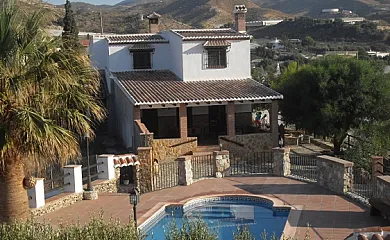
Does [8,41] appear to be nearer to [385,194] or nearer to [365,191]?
[385,194]

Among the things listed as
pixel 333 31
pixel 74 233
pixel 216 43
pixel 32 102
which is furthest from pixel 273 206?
pixel 333 31

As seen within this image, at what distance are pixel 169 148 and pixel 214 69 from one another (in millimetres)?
5888

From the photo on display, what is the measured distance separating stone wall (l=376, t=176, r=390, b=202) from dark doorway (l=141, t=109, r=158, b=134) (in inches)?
607

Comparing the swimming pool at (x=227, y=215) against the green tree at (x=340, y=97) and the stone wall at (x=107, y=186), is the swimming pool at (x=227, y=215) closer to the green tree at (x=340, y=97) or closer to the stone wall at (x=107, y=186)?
the stone wall at (x=107, y=186)

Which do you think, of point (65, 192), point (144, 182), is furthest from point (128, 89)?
point (65, 192)

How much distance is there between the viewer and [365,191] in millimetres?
16781

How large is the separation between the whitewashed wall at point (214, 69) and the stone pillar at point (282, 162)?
9.17 m

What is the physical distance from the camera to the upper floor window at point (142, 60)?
97.6 ft

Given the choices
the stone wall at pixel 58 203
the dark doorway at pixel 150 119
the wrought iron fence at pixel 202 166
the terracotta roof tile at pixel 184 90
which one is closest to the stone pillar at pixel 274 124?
the terracotta roof tile at pixel 184 90

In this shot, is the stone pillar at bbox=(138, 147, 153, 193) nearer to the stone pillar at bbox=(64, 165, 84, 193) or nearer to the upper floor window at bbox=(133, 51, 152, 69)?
the stone pillar at bbox=(64, 165, 84, 193)

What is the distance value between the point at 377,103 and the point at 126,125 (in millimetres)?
12399

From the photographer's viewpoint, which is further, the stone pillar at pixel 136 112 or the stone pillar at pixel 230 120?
the stone pillar at pixel 230 120

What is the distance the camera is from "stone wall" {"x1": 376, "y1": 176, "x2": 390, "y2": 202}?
44.9ft

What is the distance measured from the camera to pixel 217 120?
28562mm
